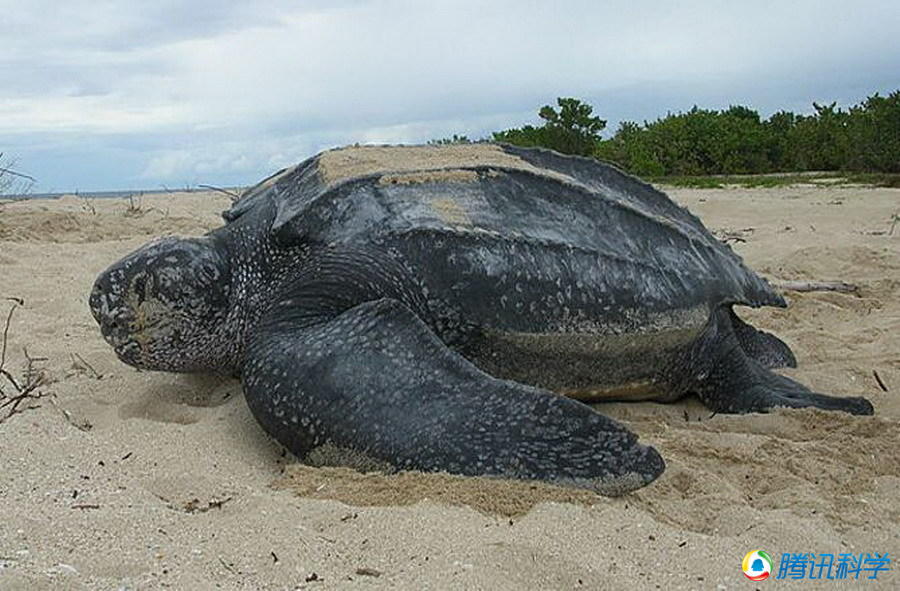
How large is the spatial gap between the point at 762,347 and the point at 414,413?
1535mm

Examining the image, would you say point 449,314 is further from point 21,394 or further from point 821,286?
point 821,286

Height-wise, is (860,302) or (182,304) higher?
(182,304)

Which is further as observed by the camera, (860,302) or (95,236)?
(95,236)

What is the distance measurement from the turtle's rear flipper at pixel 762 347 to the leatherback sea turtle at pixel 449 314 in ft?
0.59

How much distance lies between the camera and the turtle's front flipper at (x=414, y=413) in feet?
5.21

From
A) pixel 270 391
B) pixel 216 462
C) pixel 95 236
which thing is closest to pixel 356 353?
pixel 270 391

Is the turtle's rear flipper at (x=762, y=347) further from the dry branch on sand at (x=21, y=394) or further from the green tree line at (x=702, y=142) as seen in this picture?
the green tree line at (x=702, y=142)

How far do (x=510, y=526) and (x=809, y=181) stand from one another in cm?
918

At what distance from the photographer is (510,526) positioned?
1374mm

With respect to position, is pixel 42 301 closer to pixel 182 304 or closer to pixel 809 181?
pixel 182 304

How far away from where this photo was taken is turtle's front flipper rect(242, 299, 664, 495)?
159 centimetres

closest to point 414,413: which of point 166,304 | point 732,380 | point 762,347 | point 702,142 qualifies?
point 166,304

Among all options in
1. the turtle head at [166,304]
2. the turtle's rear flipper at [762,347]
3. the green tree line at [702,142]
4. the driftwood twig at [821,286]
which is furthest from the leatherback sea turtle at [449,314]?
the green tree line at [702,142]

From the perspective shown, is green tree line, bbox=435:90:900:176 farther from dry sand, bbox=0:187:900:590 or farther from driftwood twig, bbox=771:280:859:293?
dry sand, bbox=0:187:900:590
